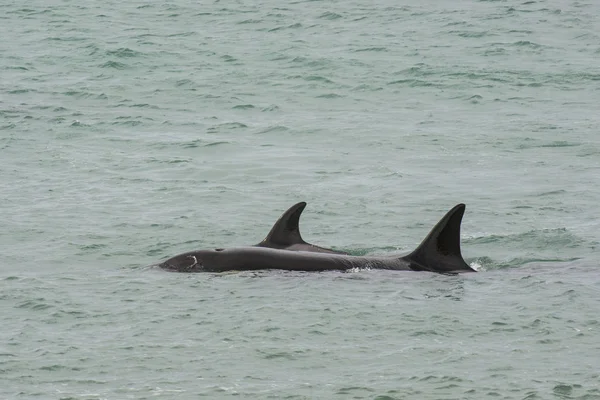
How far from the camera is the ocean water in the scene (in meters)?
13.6

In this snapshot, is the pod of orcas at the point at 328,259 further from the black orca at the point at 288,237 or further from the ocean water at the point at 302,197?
the ocean water at the point at 302,197

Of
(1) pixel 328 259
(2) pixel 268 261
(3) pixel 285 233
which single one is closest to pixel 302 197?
(3) pixel 285 233

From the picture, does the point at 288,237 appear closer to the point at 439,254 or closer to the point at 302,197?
the point at 439,254

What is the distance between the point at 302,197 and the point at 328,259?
5907mm

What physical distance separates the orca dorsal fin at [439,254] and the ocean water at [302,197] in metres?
0.47

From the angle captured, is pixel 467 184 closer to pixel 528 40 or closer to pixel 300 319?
pixel 300 319

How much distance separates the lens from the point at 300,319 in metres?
15.1

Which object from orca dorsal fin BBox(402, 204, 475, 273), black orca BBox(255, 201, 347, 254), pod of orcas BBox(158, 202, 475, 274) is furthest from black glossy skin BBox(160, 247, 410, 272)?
black orca BBox(255, 201, 347, 254)

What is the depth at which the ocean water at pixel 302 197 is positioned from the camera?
535 inches

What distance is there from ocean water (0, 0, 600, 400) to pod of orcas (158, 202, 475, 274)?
278 millimetres

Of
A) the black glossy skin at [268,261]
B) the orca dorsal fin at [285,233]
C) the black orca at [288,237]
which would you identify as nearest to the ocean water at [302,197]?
the black glossy skin at [268,261]

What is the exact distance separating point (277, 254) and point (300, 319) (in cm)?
243

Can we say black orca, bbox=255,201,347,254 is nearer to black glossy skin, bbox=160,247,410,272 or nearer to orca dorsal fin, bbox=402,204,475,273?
black glossy skin, bbox=160,247,410,272

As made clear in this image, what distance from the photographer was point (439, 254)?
17438mm
